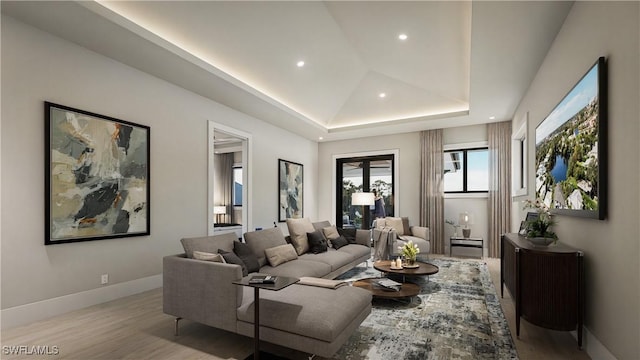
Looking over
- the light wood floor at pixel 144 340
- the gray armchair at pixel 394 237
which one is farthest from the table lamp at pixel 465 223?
the light wood floor at pixel 144 340

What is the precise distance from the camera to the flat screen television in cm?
224

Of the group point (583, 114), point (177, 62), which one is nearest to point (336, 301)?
point (583, 114)

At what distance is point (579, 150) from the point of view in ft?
8.61

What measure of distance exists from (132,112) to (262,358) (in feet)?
11.4

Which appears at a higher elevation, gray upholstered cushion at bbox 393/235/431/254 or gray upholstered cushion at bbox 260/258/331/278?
gray upholstered cushion at bbox 260/258/331/278

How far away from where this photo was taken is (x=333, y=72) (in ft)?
→ 18.6

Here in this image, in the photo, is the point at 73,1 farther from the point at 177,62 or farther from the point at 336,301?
the point at 336,301

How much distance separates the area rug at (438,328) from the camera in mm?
2514

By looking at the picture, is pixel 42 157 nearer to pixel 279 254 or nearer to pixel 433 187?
pixel 279 254

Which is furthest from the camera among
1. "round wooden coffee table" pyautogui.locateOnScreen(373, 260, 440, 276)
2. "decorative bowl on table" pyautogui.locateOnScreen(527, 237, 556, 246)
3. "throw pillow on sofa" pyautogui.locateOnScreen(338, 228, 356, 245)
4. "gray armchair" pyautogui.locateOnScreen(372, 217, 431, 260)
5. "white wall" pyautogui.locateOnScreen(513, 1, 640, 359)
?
"throw pillow on sofa" pyautogui.locateOnScreen(338, 228, 356, 245)

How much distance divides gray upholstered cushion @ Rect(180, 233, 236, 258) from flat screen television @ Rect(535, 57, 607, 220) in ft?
10.9

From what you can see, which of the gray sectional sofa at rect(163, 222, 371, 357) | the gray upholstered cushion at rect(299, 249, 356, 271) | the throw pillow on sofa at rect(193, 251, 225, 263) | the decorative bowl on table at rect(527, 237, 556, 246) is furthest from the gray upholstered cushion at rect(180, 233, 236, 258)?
the decorative bowl on table at rect(527, 237, 556, 246)

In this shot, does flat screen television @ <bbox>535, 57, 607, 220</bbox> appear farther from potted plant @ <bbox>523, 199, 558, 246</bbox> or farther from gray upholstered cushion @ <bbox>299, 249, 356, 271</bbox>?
gray upholstered cushion @ <bbox>299, 249, 356, 271</bbox>

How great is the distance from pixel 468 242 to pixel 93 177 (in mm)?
6723
